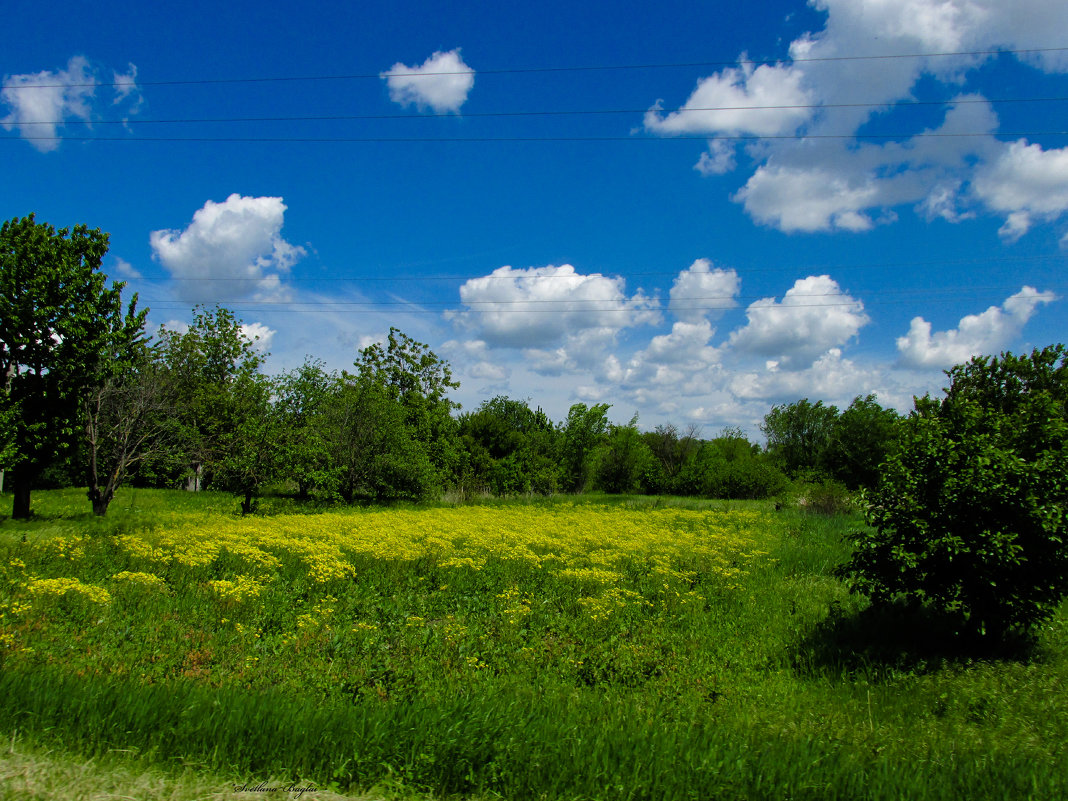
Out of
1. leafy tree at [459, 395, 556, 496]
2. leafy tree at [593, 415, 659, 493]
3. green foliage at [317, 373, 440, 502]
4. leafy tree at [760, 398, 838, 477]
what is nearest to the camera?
green foliage at [317, 373, 440, 502]

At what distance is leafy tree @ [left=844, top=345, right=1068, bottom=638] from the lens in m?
7.30

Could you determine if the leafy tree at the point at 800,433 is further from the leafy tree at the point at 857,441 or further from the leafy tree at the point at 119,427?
the leafy tree at the point at 119,427

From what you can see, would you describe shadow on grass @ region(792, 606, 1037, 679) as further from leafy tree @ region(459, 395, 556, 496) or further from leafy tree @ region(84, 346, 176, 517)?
leafy tree @ region(459, 395, 556, 496)

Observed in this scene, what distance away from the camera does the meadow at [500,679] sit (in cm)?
407

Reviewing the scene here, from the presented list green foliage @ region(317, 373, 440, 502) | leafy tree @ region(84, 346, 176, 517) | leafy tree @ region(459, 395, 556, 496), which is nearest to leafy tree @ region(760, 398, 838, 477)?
leafy tree @ region(459, 395, 556, 496)

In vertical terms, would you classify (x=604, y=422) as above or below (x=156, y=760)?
above

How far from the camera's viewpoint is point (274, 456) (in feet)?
79.3

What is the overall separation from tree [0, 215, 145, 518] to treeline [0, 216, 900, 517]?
46 millimetres

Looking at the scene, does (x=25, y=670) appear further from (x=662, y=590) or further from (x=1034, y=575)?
(x=1034, y=575)

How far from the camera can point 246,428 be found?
24.0 metres

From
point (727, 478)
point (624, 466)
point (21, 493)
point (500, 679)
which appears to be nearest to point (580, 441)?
point (624, 466)

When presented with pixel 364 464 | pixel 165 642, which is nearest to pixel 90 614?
pixel 165 642

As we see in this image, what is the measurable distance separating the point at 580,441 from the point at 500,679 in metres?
54.4

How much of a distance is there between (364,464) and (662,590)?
25535mm
